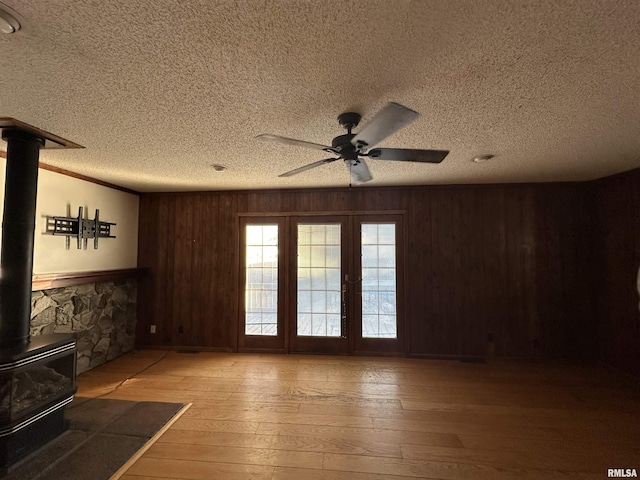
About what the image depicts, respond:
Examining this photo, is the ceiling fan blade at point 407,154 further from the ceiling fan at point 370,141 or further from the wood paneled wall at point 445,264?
the wood paneled wall at point 445,264

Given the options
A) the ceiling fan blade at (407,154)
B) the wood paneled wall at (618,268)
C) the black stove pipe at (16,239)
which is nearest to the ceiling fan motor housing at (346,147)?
the ceiling fan blade at (407,154)

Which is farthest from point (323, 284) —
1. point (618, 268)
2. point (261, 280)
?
point (618, 268)

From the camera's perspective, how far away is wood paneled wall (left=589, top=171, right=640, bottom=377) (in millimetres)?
3301

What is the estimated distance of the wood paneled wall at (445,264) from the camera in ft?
12.8

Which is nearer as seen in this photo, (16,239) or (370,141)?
(370,141)

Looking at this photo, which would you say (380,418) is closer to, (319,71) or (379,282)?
(379,282)

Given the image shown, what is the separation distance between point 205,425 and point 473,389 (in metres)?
2.75

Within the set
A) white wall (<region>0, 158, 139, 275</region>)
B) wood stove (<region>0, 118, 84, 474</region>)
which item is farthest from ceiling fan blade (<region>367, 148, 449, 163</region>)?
white wall (<region>0, 158, 139, 275</region>)

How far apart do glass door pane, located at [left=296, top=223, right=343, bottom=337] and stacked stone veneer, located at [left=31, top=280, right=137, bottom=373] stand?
2.61 meters

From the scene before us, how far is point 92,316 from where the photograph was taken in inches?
145

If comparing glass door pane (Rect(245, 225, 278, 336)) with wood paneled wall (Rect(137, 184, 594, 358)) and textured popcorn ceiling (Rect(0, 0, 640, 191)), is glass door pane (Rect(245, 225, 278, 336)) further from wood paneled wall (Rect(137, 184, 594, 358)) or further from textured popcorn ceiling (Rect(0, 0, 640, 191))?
textured popcorn ceiling (Rect(0, 0, 640, 191))

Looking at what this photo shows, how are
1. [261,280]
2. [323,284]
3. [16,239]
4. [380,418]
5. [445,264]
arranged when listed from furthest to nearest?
[261,280] < [323,284] < [445,264] < [380,418] < [16,239]

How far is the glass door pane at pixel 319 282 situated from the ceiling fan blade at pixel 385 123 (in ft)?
8.39

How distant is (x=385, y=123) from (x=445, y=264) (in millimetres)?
3143
